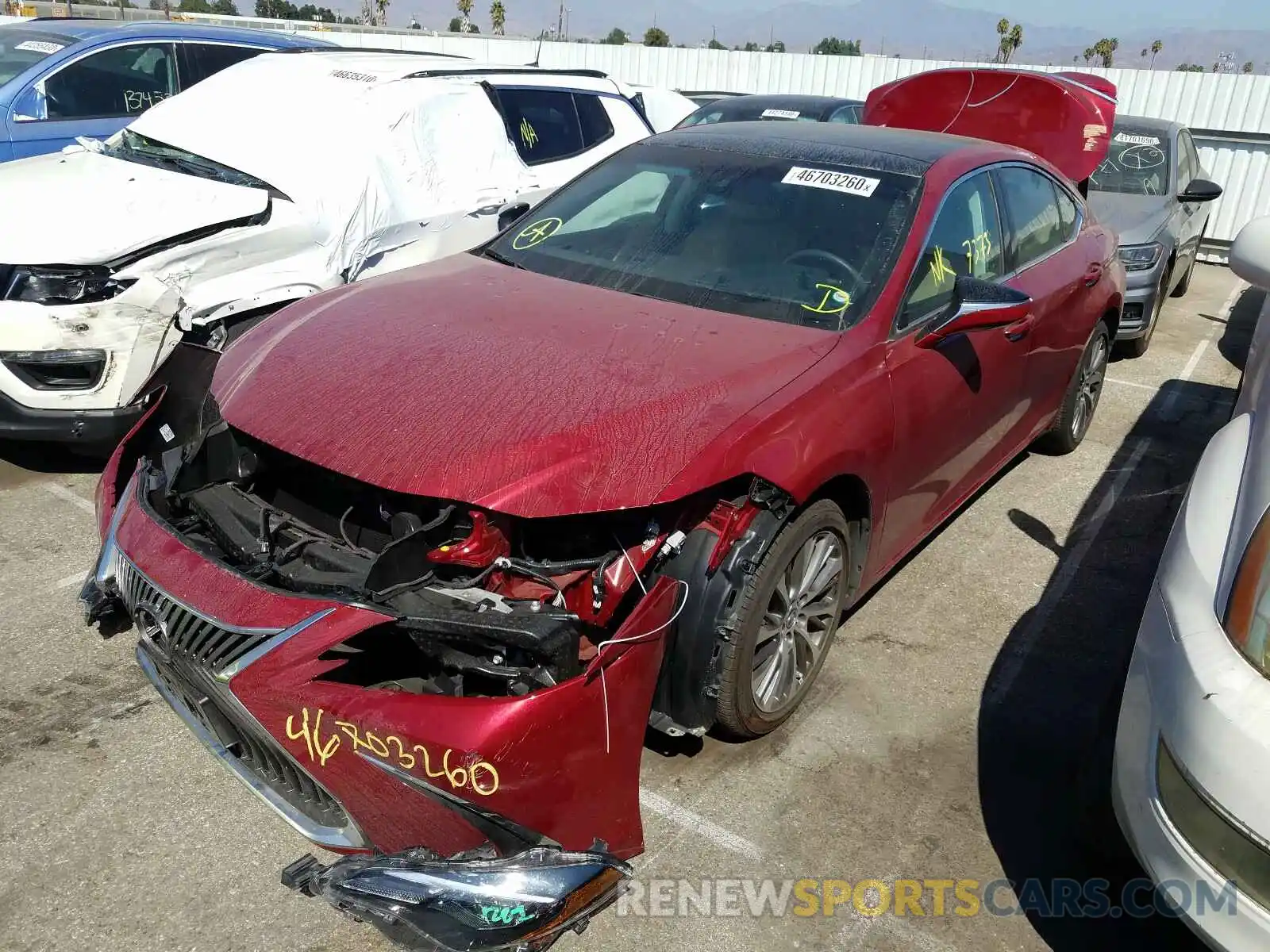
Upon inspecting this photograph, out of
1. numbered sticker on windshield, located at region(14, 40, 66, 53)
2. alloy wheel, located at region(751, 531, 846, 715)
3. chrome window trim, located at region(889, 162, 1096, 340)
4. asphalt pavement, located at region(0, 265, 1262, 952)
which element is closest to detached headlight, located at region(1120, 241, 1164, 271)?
chrome window trim, located at region(889, 162, 1096, 340)

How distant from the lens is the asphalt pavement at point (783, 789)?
2506 millimetres

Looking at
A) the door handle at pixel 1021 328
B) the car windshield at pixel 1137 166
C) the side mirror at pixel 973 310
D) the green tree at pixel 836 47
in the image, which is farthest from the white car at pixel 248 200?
the green tree at pixel 836 47

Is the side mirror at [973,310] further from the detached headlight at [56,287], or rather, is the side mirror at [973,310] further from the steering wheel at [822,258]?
the detached headlight at [56,287]

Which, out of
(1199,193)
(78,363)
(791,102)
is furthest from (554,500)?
(791,102)

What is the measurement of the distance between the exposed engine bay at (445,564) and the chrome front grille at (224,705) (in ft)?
0.53

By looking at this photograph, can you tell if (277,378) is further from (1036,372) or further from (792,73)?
(792,73)

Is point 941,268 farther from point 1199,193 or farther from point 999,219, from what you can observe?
point 1199,193

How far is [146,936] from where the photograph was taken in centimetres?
240

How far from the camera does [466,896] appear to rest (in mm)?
2146

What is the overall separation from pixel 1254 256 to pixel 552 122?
466cm

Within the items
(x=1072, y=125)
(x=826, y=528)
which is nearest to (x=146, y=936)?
(x=826, y=528)

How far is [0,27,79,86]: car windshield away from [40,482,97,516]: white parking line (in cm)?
425

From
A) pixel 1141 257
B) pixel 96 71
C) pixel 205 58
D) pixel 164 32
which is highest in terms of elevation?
pixel 164 32

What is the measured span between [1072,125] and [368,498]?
15.3 ft
